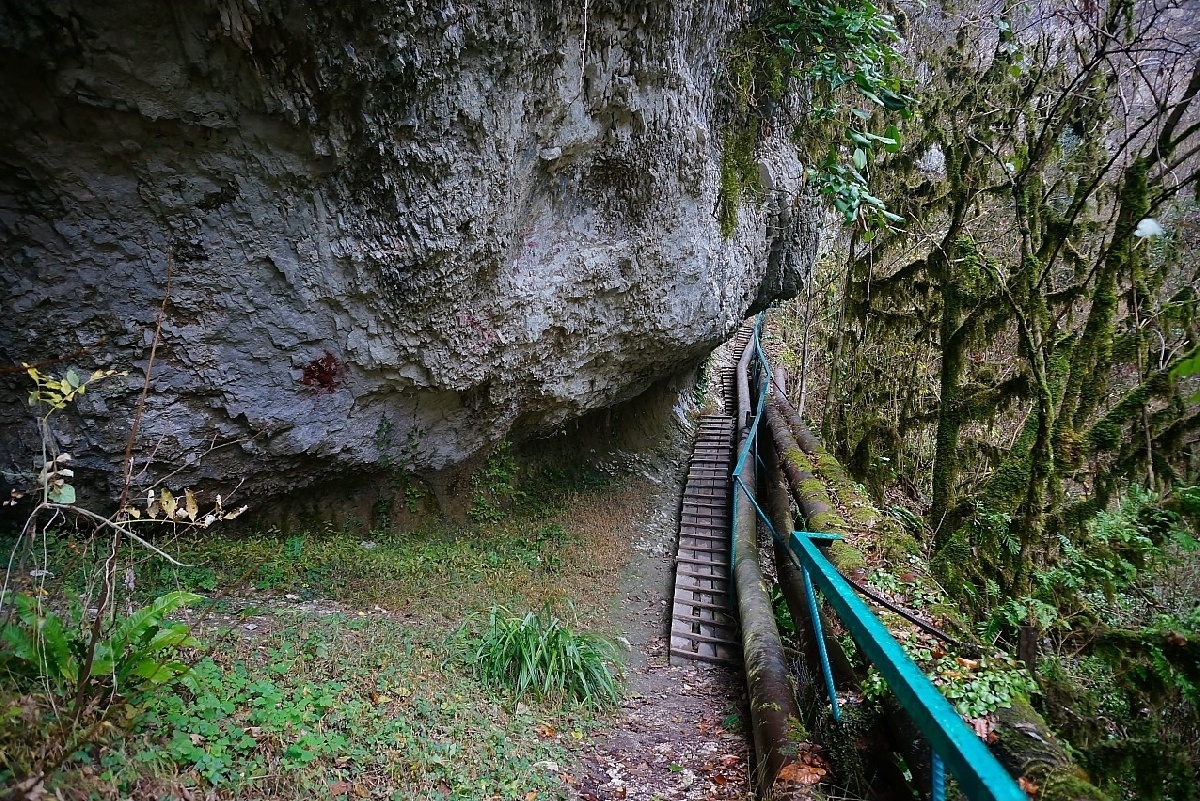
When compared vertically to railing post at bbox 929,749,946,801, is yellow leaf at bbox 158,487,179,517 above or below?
above

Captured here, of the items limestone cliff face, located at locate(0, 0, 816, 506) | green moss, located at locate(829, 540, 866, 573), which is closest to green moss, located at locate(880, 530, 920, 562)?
green moss, located at locate(829, 540, 866, 573)

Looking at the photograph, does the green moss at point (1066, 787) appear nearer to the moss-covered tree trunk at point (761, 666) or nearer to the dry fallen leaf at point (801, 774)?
the dry fallen leaf at point (801, 774)

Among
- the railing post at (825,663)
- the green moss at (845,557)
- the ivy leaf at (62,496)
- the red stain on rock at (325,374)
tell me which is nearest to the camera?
the ivy leaf at (62,496)

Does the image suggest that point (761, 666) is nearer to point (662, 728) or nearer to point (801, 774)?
point (662, 728)

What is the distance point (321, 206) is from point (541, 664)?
4098 millimetres

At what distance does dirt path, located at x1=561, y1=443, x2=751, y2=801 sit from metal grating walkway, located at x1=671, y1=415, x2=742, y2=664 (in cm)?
23

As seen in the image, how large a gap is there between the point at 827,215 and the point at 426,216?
11.6 meters

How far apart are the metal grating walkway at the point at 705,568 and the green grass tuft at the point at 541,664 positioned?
1556 mm

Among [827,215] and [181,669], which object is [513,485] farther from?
[827,215]

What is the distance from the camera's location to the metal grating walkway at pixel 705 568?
6.17 m

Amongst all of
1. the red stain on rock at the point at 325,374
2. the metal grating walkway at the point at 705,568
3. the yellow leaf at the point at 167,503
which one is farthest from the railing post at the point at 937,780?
the red stain on rock at the point at 325,374

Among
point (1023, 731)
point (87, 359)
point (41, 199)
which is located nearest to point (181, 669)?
point (87, 359)

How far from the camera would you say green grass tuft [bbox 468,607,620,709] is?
4391 millimetres

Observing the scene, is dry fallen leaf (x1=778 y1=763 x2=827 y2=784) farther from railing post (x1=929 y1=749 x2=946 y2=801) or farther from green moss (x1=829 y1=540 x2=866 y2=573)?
green moss (x1=829 y1=540 x2=866 y2=573)
